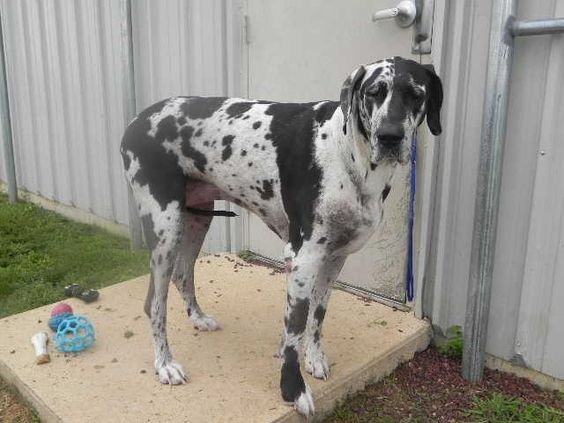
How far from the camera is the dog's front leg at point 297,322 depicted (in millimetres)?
2525

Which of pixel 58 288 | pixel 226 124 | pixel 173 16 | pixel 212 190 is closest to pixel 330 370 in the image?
pixel 212 190

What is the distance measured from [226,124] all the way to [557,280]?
6.01ft

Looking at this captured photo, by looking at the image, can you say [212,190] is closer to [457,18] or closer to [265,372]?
[265,372]

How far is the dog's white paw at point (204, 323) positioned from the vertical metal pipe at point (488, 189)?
4.73 feet

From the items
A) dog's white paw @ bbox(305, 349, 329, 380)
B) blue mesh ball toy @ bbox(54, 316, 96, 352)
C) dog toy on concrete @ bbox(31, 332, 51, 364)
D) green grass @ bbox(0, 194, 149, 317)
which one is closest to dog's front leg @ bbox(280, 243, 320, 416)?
dog's white paw @ bbox(305, 349, 329, 380)

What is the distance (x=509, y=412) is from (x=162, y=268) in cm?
189

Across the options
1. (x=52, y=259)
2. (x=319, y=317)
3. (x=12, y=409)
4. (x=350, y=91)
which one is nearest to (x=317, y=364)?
(x=319, y=317)

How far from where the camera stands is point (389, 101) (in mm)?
2139

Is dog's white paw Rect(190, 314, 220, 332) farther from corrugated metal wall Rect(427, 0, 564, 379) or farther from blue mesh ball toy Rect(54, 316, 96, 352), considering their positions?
corrugated metal wall Rect(427, 0, 564, 379)

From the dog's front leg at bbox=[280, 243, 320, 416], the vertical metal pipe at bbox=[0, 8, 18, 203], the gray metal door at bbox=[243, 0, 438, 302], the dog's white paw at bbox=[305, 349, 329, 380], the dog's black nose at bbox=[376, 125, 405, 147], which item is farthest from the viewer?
the vertical metal pipe at bbox=[0, 8, 18, 203]

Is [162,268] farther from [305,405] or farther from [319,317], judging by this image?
[305,405]

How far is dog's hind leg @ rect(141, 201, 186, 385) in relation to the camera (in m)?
2.80

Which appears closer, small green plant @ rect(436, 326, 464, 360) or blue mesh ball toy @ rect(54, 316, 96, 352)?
blue mesh ball toy @ rect(54, 316, 96, 352)

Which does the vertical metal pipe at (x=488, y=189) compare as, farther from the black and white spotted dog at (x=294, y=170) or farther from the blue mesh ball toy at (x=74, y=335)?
the blue mesh ball toy at (x=74, y=335)
